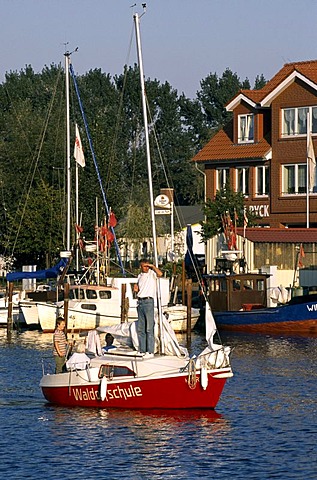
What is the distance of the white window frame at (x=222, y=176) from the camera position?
2876 inches

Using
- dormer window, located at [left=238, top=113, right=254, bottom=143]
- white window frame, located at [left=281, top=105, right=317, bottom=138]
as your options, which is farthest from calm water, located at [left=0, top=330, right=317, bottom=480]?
dormer window, located at [left=238, top=113, right=254, bottom=143]

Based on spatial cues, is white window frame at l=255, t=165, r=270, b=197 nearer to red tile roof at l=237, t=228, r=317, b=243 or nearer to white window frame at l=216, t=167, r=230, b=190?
white window frame at l=216, t=167, r=230, b=190

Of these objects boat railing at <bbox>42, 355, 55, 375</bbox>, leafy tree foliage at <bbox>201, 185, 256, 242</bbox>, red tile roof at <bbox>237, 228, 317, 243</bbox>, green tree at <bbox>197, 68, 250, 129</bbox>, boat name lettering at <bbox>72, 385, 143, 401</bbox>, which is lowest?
boat railing at <bbox>42, 355, 55, 375</bbox>

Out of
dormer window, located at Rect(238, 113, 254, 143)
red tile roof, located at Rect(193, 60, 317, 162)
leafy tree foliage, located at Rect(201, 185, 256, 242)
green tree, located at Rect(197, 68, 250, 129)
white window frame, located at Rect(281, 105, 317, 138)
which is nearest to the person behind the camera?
leafy tree foliage, located at Rect(201, 185, 256, 242)

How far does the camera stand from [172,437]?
90.9 ft

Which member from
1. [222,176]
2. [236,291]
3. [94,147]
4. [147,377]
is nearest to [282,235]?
[236,291]

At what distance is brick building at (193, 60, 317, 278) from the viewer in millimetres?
67500

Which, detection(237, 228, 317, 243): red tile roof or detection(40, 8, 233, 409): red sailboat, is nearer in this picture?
detection(40, 8, 233, 409): red sailboat

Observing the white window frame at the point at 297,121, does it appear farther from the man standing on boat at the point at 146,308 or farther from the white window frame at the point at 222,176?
the man standing on boat at the point at 146,308

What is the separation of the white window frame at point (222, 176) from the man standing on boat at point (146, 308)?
41.0 m

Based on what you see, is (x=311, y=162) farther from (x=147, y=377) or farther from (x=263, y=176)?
(x=147, y=377)

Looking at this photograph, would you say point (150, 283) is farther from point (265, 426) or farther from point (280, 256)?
point (280, 256)

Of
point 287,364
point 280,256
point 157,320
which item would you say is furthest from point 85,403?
point 280,256

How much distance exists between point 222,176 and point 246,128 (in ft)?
11.8
